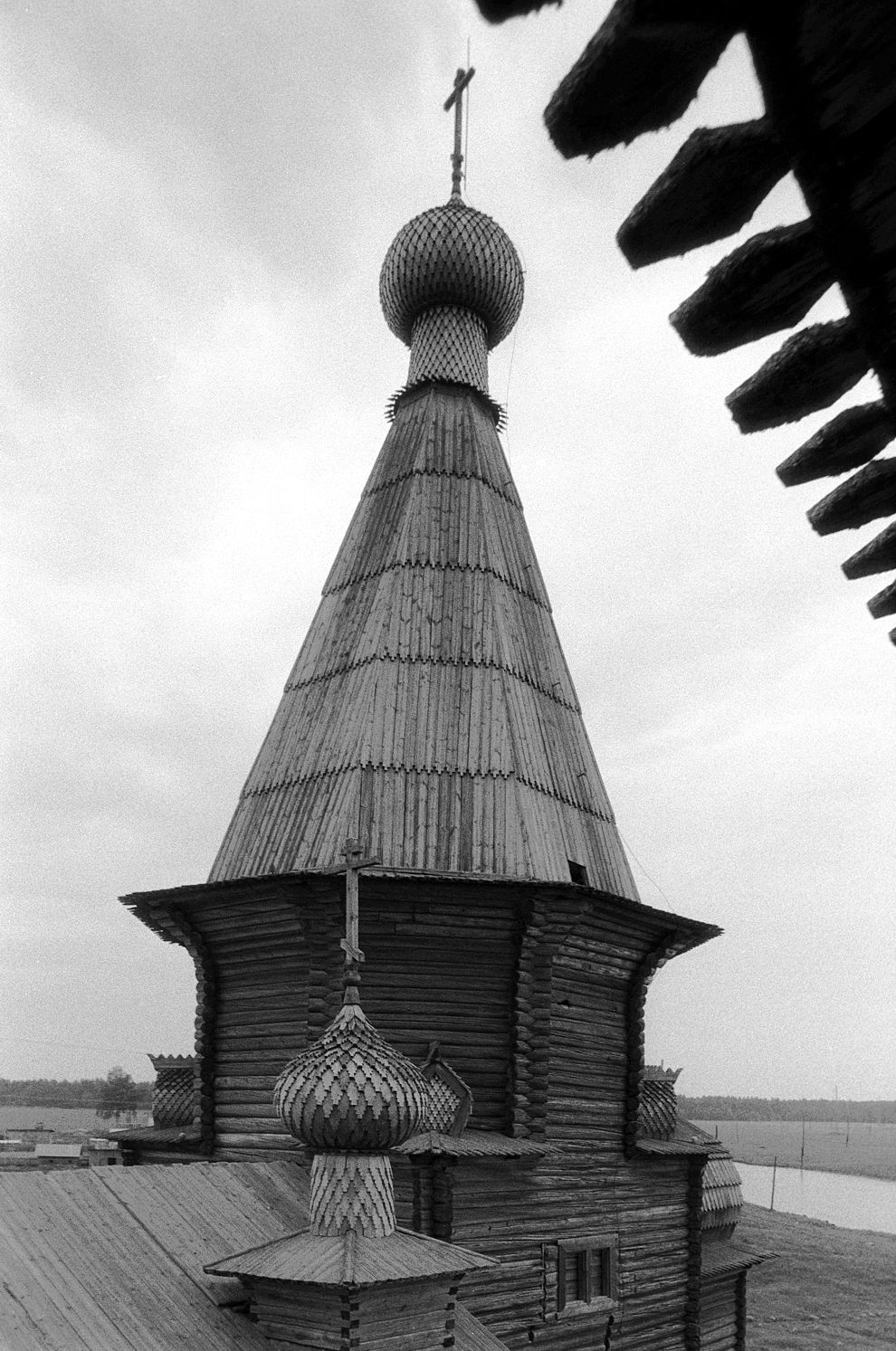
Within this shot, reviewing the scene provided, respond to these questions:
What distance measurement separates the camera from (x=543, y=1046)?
10.6 m

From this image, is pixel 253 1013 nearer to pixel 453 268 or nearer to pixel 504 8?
pixel 453 268

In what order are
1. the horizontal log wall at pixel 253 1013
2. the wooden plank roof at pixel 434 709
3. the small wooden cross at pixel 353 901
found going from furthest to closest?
1. the wooden plank roof at pixel 434 709
2. the horizontal log wall at pixel 253 1013
3. the small wooden cross at pixel 353 901

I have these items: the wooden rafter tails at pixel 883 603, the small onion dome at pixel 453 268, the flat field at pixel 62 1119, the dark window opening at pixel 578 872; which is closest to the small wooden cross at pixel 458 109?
the small onion dome at pixel 453 268

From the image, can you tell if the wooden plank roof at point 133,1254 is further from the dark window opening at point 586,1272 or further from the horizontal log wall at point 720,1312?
the horizontal log wall at point 720,1312

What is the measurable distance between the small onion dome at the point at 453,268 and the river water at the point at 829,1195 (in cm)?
3857

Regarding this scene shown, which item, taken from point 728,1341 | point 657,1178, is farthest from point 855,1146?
point 657,1178

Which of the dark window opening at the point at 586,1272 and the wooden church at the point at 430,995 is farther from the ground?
the wooden church at the point at 430,995

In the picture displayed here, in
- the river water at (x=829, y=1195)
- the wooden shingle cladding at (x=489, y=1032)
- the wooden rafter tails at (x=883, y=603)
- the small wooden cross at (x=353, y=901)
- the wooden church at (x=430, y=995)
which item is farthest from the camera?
the river water at (x=829, y=1195)

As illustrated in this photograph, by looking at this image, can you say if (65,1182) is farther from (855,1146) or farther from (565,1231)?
(855,1146)

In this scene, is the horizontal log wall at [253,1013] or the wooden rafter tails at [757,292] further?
the horizontal log wall at [253,1013]

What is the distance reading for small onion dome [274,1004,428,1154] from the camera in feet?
25.1

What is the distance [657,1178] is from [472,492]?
7.83m

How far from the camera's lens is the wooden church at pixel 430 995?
7781 mm

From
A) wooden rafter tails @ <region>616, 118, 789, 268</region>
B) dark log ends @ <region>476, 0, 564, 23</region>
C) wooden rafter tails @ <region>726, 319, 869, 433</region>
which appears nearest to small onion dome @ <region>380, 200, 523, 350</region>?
wooden rafter tails @ <region>726, 319, 869, 433</region>
